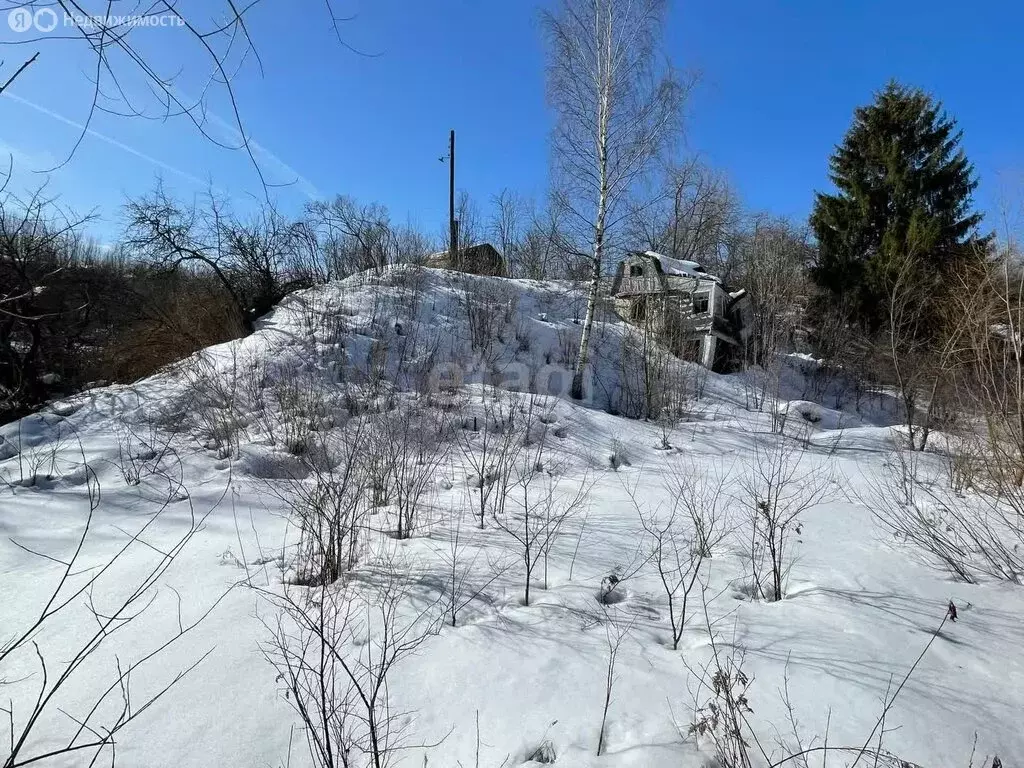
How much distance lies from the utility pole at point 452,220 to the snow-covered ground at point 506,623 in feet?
34.9

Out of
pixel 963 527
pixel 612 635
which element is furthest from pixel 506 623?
pixel 963 527

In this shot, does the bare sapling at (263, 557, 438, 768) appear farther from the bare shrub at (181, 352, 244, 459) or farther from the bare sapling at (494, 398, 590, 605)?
the bare shrub at (181, 352, 244, 459)

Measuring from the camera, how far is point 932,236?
1445cm

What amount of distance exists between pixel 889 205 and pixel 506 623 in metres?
20.3

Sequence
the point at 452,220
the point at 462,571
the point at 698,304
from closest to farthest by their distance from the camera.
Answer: the point at 462,571 < the point at 698,304 < the point at 452,220

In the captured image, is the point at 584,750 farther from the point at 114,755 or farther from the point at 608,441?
the point at 608,441

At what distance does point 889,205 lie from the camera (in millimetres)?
16000

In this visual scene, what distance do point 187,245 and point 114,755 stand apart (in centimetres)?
1175

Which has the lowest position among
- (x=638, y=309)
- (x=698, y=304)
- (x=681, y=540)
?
(x=681, y=540)

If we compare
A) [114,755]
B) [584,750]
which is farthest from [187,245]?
[584,750]

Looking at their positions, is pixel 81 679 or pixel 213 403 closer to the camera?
pixel 81 679

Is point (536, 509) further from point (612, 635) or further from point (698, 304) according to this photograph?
point (698, 304)

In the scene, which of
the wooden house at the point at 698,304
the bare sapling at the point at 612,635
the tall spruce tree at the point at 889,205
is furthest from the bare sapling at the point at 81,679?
the tall spruce tree at the point at 889,205

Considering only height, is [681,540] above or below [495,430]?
below
